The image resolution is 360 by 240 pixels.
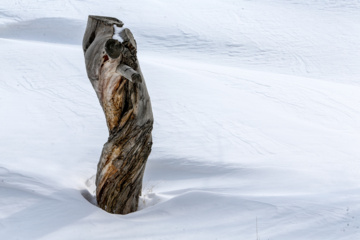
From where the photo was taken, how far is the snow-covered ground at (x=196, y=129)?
4.82 metres

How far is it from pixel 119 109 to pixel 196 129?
8.94ft

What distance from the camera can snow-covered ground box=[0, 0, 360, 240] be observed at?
190 inches

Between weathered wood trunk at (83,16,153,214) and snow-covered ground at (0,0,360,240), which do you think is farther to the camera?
snow-covered ground at (0,0,360,240)

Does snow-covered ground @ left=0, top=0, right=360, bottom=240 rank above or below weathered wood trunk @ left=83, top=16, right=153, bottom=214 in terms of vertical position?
below

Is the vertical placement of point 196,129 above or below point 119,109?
below

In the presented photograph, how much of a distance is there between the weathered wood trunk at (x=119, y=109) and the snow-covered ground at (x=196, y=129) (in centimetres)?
25

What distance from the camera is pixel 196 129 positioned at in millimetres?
7492

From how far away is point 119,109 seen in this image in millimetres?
4871

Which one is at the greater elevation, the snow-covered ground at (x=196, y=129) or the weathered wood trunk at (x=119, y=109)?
the weathered wood trunk at (x=119, y=109)

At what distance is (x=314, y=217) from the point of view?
4832 mm

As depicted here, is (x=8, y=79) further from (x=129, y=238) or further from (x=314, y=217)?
(x=314, y=217)

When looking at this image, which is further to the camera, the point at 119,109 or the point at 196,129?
the point at 196,129

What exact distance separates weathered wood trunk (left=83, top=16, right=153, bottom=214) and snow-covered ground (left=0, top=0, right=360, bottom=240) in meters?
0.25

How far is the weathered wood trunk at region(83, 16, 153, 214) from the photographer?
470 cm
